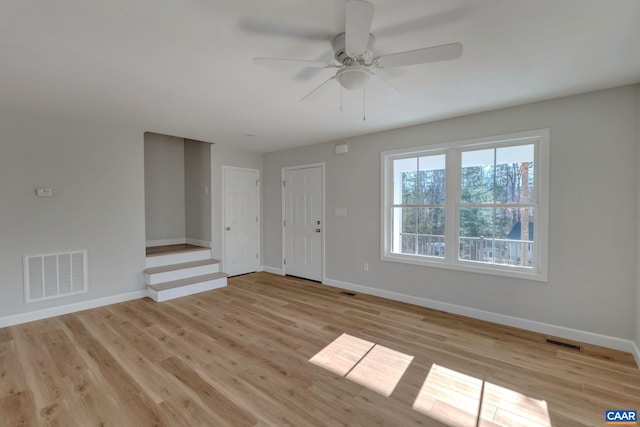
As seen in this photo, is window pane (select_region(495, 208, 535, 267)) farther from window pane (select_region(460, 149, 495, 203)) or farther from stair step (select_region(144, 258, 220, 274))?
stair step (select_region(144, 258, 220, 274))

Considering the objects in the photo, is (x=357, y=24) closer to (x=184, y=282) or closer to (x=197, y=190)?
(x=184, y=282)

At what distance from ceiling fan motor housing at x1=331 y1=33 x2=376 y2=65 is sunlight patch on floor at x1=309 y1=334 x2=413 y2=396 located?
237 centimetres

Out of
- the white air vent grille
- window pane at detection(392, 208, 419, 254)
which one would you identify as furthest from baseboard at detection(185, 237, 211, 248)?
window pane at detection(392, 208, 419, 254)

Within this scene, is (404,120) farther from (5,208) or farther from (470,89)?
(5,208)

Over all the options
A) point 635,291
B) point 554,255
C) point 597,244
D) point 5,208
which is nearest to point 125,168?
point 5,208

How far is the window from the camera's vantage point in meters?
3.18

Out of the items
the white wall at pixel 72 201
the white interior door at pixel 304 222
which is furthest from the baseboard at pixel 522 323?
the white wall at pixel 72 201

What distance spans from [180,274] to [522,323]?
15.4 ft

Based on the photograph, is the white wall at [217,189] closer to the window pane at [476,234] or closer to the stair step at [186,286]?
the stair step at [186,286]

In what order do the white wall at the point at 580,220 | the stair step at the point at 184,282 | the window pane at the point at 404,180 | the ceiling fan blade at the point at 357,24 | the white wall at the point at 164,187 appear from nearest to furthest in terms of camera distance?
the ceiling fan blade at the point at 357,24 → the white wall at the point at 580,220 → the window pane at the point at 404,180 → the stair step at the point at 184,282 → the white wall at the point at 164,187

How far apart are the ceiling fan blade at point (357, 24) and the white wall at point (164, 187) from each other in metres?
5.12

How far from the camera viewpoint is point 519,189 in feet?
10.8

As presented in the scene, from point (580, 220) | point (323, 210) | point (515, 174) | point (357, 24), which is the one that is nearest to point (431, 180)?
point (515, 174)

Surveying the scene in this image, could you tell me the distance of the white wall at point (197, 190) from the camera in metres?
5.34
